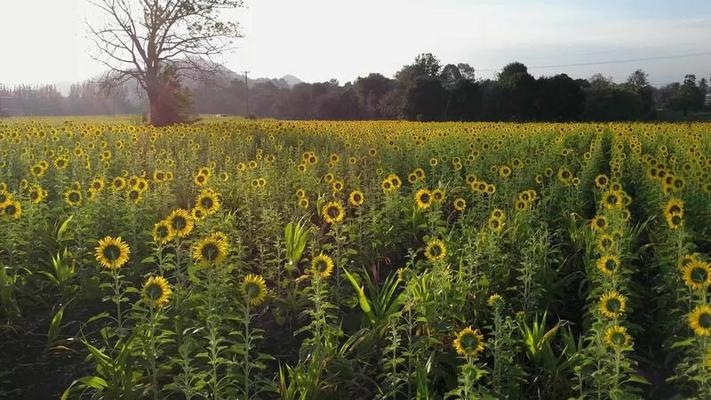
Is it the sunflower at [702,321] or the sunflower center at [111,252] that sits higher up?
the sunflower center at [111,252]

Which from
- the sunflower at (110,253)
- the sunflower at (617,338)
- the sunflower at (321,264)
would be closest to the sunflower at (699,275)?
the sunflower at (617,338)

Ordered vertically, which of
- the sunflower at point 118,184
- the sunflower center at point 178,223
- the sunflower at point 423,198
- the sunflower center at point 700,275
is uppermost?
the sunflower at point 118,184

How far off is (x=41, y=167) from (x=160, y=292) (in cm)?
430

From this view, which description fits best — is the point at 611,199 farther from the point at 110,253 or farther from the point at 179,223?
the point at 110,253

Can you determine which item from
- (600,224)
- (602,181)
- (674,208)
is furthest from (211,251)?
(602,181)

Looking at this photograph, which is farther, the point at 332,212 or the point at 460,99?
the point at 460,99

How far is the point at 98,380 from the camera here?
3.08 meters

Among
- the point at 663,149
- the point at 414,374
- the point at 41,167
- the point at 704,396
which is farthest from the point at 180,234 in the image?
the point at 663,149

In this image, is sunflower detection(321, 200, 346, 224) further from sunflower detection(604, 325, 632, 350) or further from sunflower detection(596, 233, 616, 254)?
sunflower detection(604, 325, 632, 350)

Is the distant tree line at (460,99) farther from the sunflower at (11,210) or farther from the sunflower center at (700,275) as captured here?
the sunflower center at (700,275)

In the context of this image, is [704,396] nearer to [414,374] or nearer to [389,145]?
[414,374]

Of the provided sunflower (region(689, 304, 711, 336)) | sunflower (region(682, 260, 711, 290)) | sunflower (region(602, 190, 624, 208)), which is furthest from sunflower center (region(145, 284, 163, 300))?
sunflower (region(602, 190, 624, 208))

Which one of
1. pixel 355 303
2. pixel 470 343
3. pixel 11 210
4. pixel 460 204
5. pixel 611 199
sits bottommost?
pixel 355 303

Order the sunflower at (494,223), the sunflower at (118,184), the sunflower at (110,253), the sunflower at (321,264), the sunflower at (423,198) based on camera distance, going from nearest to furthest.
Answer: the sunflower at (110,253)
the sunflower at (321,264)
the sunflower at (494,223)
the sunflower at (423,198)
the sunflower at (118,184)
